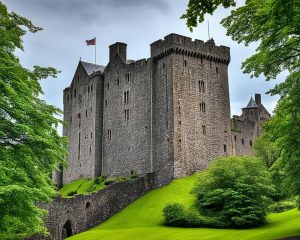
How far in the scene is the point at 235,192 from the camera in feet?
155

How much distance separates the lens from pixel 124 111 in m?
72.1

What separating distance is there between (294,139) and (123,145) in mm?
44910

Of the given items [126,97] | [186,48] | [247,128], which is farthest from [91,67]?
[247,128]

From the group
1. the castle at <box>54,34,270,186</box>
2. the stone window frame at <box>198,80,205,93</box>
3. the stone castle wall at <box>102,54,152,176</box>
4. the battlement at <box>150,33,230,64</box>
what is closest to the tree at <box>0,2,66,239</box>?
the castle at <box>54,34,270,186</box>

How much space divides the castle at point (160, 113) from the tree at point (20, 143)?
3852cm

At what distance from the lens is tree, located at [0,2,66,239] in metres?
22.1

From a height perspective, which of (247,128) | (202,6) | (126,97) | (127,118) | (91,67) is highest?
(91,67)

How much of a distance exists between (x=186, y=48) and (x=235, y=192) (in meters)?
26.0

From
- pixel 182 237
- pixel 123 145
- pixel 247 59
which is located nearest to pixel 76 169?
pixel 123 145

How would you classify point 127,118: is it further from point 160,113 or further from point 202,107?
point 202,107

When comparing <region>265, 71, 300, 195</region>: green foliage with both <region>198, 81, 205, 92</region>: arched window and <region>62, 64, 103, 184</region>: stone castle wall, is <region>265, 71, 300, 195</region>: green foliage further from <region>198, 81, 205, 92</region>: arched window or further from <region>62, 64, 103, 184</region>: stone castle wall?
<region>62, 64, 103, 184</region>: stone castle wall

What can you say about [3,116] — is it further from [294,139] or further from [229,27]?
[294,139]

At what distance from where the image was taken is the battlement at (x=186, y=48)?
66.9 metres

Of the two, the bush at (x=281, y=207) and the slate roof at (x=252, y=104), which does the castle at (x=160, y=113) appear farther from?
the slate roof at (x=252, y=104)
